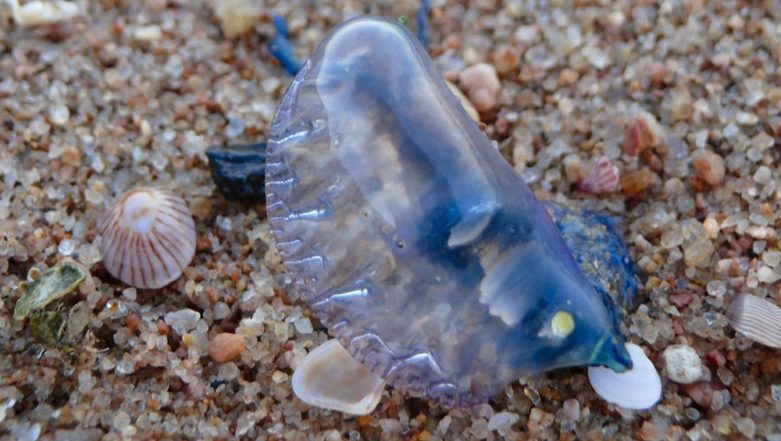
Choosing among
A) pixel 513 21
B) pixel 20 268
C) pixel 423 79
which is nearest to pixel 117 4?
pixel 20 268

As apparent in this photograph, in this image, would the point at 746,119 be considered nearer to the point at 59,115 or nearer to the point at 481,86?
the point at 481,86

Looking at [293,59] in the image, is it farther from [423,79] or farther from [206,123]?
[423,79]

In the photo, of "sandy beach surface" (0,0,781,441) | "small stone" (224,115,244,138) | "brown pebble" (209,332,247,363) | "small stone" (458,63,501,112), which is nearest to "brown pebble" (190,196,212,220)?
"sandy beach surface" (0,0,781,441)

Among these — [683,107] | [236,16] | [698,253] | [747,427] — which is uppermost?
[236,16]

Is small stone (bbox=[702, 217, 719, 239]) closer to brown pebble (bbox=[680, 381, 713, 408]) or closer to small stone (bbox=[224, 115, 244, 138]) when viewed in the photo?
brown pebble (bbox=[680, 381, 713, 408])

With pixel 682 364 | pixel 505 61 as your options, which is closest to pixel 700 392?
pixel 682 364

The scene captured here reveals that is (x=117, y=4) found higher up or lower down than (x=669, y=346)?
higher up
